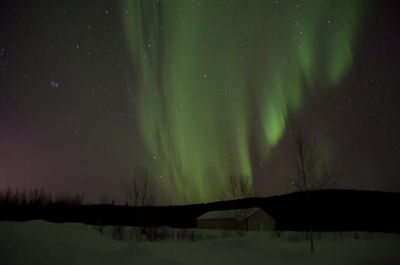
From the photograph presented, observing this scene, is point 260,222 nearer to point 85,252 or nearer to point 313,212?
point 313,212

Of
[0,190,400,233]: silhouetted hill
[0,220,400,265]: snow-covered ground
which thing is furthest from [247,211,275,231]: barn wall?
[0,220,400,265]: snow-covered ground

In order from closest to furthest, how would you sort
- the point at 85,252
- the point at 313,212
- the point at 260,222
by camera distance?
1. the point at 85,252
2. the point at 260,222
3. the point at 313,212

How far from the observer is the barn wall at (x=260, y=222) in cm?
4981

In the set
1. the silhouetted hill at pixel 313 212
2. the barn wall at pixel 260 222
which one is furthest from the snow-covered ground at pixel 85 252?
the silhouetted hill at pixel 313 212

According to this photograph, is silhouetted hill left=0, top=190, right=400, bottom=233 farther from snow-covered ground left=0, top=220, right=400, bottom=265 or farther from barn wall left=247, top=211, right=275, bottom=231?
snow-covered ground left=0, top=220, right=400, bottom=265

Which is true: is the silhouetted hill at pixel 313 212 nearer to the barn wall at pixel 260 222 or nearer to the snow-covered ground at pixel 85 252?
the barn wall at pixel 260 222

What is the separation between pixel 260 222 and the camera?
2009 inches

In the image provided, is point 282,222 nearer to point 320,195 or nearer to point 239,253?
point 320,195

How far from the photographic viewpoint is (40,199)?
91.8 meters

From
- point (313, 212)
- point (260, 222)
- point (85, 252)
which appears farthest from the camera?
point (313, 212)

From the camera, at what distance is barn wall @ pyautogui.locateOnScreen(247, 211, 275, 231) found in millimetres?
49812

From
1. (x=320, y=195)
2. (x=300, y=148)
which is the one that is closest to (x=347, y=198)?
(x=320, y=195)

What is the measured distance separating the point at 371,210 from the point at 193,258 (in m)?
69.9

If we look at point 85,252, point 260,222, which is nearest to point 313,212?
point 260,222
